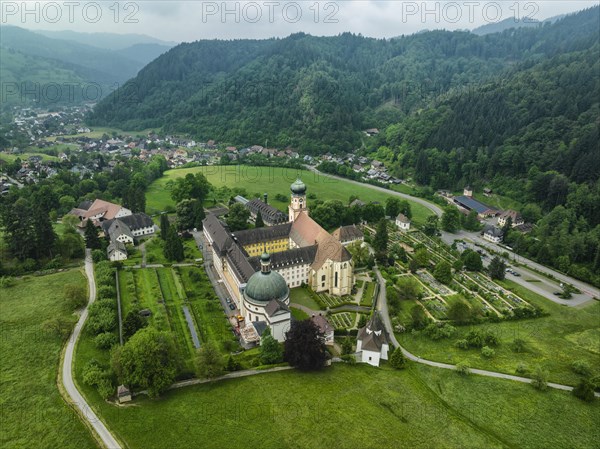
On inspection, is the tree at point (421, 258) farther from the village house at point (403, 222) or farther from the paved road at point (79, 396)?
the paved road at point (79, 396)

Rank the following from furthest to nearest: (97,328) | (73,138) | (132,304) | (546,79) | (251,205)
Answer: (73,138), (546,79), (251,205), (132,304), (97,328)

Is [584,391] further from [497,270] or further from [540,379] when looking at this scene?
[497,270]

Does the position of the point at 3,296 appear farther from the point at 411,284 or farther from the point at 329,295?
the point at 411,284

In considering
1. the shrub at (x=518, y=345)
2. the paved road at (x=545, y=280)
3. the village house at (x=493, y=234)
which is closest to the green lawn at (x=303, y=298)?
the shrub at (x=518, y=345)

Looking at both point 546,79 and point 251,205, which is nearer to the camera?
point 251,205

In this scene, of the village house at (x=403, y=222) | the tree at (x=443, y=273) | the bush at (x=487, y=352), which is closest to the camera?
the bush at (x=487, y=352)

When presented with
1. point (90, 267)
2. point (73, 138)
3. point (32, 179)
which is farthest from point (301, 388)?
point (73, 138)

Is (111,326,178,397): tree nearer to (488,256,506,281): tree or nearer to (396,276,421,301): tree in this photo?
(396,276,421,301): tree
